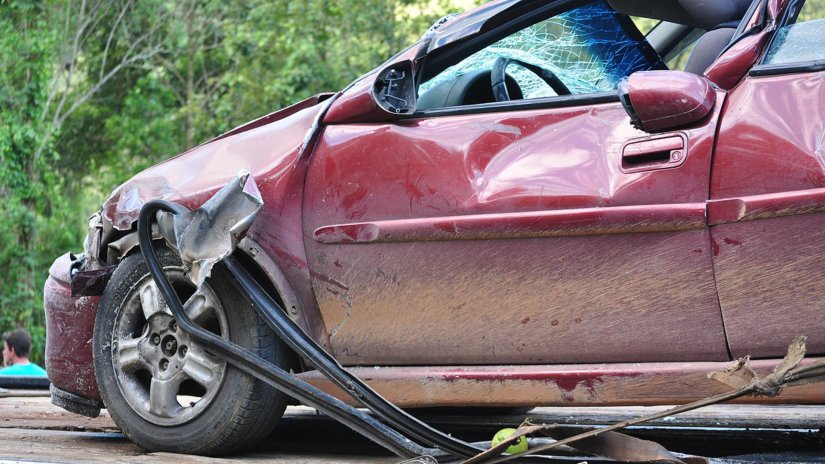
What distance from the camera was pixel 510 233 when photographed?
3.21 meters

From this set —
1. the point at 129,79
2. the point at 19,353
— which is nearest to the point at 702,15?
the point at 19,353

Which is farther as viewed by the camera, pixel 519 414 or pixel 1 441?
pixel 519 414

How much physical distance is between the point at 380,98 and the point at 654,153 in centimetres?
98

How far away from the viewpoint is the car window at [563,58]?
3.85 meters

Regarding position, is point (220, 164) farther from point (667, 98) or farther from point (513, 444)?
point (667, 98)

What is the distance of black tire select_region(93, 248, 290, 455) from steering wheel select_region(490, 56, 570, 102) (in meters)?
1.23

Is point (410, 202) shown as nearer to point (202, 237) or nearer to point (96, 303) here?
point (202, 237)

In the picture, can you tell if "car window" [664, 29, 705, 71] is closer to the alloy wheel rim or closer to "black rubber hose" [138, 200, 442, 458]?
"black rubber hose" [138, 200, 442, 458]

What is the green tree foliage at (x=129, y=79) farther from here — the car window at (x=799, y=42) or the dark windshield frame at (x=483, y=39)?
the car window at (x=799, y=42)

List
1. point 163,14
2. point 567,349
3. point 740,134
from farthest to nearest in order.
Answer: point 163,14, point 567,349, point 740,134

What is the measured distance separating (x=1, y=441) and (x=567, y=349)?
2176 mm

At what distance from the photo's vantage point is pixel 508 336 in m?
3.26

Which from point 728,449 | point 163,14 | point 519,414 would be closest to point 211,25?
point 163,14

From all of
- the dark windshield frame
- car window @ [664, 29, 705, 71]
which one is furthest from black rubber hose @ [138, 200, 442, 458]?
car window @ [664, 29, 705, 71]
